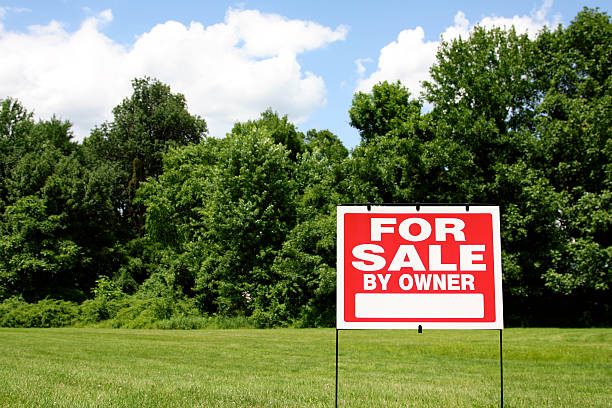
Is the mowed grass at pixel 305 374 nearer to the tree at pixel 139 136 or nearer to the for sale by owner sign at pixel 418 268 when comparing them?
the for sale by owner sign at pixel 418 268

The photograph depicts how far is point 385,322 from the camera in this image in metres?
5.63

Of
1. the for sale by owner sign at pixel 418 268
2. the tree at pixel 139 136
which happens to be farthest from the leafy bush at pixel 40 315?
the for sale by owner sign at pixel 418 268

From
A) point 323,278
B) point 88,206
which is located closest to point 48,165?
point 88,206

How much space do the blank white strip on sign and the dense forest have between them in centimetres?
2127

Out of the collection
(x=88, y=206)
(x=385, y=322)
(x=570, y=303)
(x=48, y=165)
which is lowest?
(x=570, y=303)

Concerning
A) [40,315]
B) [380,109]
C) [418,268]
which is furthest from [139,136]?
[418,268]

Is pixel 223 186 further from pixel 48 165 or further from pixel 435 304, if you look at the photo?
pixel 435 304

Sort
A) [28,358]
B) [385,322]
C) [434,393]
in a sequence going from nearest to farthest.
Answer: [385,322] → [434,393] → [28,358]

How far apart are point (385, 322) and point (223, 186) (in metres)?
27.5

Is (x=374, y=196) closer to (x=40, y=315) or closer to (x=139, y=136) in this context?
(x=40, y=315)

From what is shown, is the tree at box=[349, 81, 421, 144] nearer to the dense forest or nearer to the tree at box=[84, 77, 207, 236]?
the dense forest

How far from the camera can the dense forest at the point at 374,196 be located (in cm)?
2612

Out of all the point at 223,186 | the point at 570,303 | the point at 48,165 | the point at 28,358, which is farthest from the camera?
the point at 48,165

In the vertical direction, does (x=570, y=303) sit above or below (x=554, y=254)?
below
